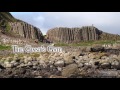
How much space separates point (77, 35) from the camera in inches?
368

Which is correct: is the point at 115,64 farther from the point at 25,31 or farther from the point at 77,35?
the point at 25,31

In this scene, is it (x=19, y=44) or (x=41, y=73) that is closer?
(x=41, y=73)

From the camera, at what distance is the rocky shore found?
28.1ft

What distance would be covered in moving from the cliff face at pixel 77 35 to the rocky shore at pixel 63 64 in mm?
341

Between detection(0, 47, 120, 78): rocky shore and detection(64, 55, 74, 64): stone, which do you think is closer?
detection(0, 47, 120, 78): rocky shore

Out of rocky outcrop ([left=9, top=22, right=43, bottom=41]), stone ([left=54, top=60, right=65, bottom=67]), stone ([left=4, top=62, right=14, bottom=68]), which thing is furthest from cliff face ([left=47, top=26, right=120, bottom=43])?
stone ([left=4, top=62, right=14, bottom=68])

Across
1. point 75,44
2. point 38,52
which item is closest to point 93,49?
point 75,44

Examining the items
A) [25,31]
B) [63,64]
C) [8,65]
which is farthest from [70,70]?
[25,31]

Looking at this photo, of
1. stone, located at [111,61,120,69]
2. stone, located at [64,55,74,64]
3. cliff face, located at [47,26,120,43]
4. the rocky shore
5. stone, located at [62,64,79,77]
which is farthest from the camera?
cliff face, located at [47,26,120,43]

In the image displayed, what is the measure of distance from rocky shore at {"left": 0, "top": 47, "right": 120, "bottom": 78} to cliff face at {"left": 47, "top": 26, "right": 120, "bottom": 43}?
0.34 m

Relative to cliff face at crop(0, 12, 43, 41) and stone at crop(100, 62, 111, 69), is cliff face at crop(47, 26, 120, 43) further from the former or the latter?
stone at crop(100, 62, 111, 69)
